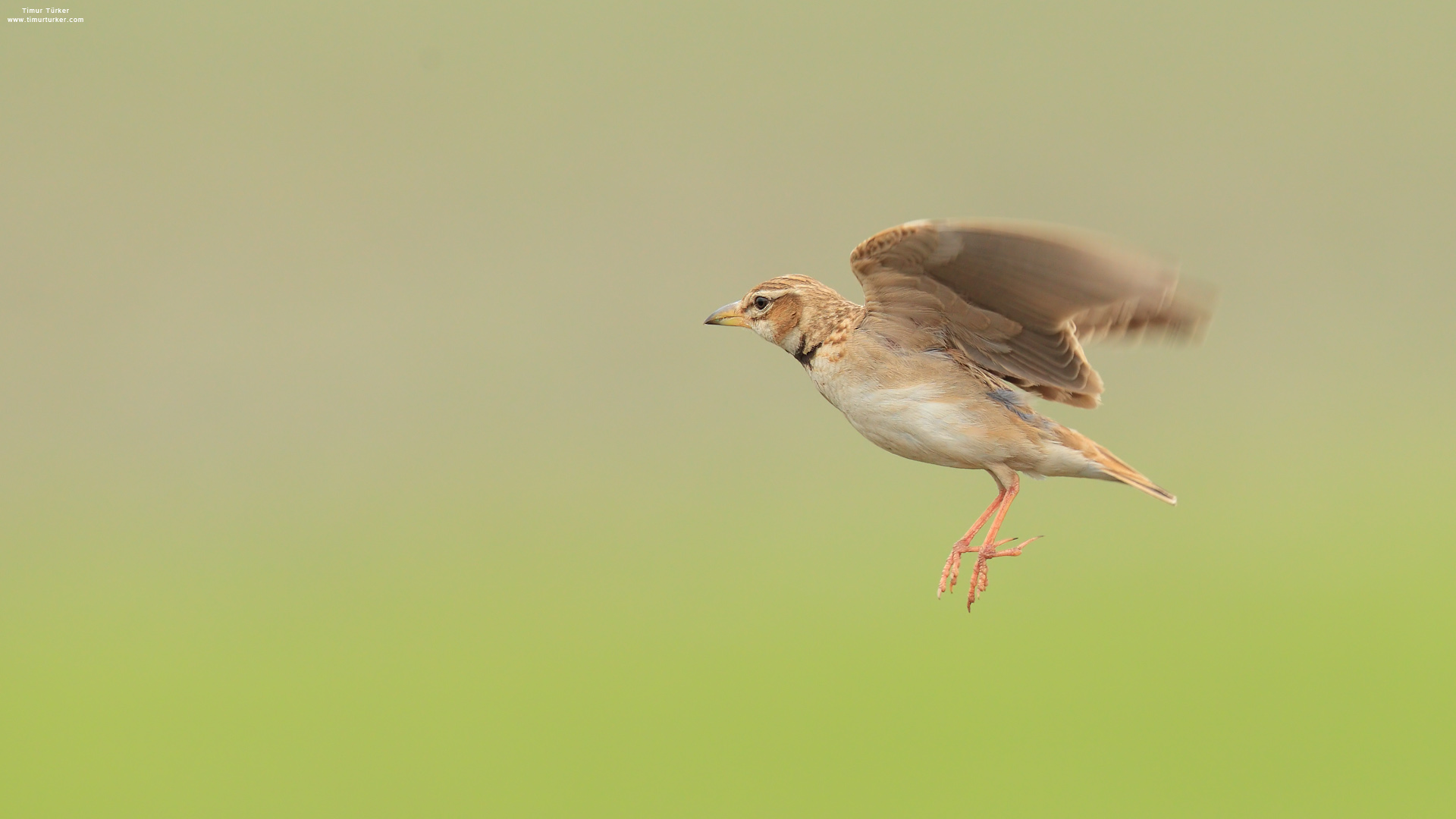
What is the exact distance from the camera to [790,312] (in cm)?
609

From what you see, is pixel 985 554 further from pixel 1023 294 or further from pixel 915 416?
pixel 1023 294

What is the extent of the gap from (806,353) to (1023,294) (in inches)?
37.5

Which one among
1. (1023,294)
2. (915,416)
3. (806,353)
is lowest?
(915,416)

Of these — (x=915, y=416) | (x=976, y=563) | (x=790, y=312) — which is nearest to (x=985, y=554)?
(x=976, y=563)

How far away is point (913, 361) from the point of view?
5977 mm

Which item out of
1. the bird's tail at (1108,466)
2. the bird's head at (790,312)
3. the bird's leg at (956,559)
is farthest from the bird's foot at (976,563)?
the bird's head at (790,312)

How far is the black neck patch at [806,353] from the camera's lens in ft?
19.9

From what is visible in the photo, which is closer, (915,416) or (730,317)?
(915,416)

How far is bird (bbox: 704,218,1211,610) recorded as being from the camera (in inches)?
221

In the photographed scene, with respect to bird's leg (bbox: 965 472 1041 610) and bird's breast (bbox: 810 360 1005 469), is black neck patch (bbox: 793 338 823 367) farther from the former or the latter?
bird's leg (bbox: 965 472 1041 610)

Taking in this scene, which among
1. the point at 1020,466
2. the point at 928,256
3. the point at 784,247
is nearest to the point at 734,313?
the point at 928,256

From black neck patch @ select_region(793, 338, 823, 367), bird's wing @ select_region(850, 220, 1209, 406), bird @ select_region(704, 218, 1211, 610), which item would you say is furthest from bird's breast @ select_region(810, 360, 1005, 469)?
bird's wing @ select_region(850, 220, 1209, 406)

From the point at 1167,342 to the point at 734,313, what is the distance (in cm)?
186

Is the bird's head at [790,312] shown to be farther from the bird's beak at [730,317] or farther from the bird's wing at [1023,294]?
the bird's wing at [1023,294]
